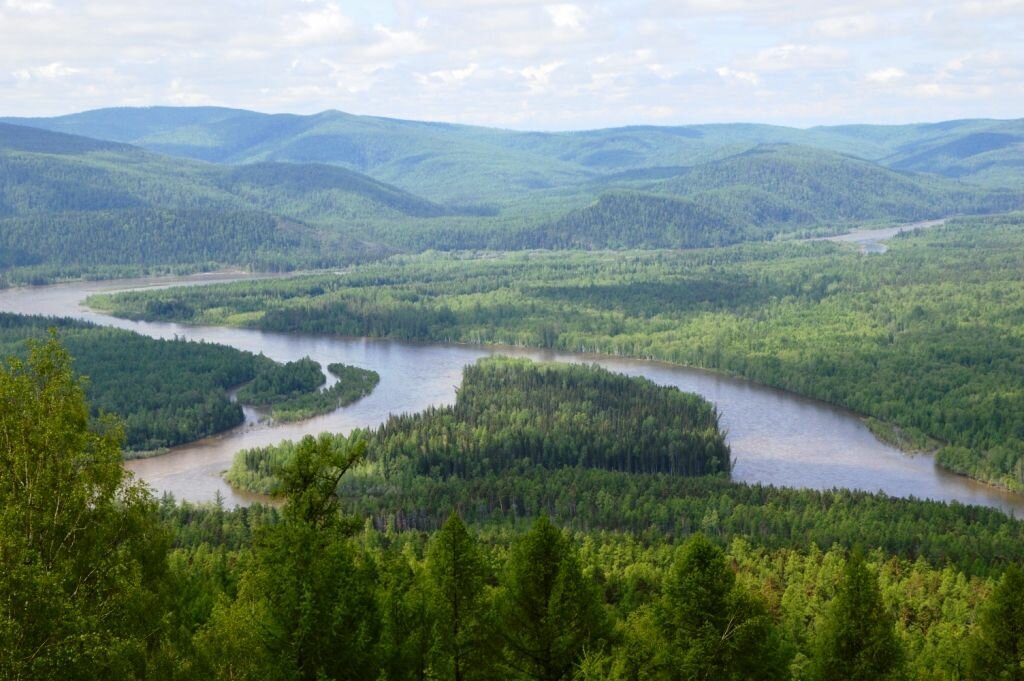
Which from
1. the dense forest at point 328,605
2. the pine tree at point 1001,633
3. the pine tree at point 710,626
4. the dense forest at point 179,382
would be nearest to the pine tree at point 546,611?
the dense forest at point 328,605

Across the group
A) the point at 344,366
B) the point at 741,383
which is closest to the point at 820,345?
the point at 741,383

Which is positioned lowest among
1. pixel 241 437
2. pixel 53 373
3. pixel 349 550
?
pixel 241 437

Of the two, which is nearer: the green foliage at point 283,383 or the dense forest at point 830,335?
the dense forest at point 830,335

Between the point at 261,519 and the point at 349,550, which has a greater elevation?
the point at 349,550

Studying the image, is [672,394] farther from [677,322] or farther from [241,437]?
[677,322]

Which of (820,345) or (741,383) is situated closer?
(741,383)

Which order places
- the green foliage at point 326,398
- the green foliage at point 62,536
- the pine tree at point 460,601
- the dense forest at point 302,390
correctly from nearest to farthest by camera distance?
1. the green foliage at point 62,536
2. the pine tree at point 460,601
3. the green foliage at point 326,398
4. the dense forest at point 302,390

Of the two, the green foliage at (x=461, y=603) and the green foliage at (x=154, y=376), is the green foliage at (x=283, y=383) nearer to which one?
the green foliage at (x=154, y=376)

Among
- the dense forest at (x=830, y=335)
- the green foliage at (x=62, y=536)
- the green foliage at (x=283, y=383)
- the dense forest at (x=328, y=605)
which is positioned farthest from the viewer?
the green foliage at (x=283, y=383)
